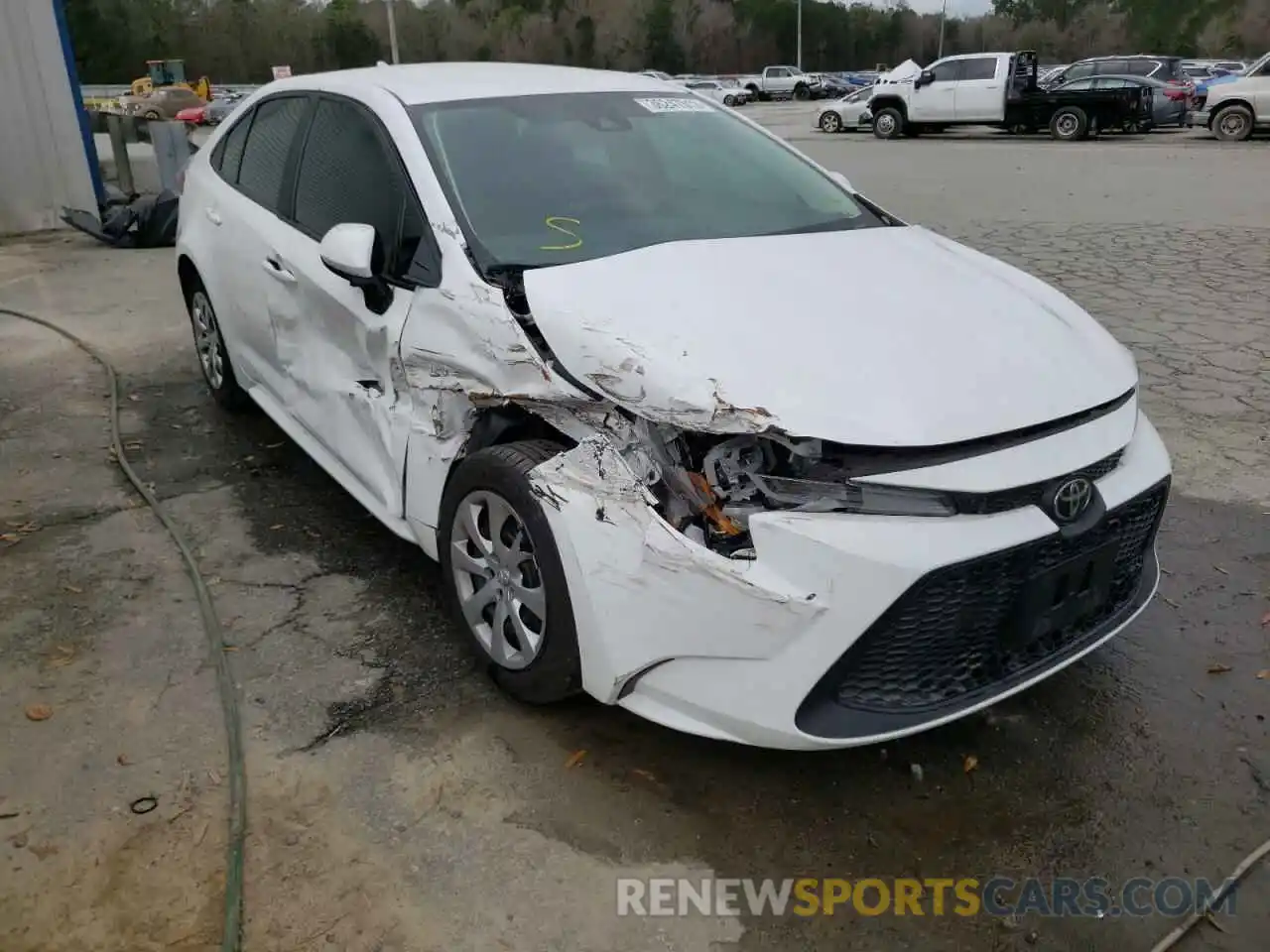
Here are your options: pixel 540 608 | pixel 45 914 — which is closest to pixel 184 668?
pixel 45 914

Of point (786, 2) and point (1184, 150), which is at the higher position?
point (786, 2)

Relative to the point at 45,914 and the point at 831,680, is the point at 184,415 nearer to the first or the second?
the point at 45,914

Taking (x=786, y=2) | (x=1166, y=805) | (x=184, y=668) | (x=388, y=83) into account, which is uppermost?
(x=786, y=2)

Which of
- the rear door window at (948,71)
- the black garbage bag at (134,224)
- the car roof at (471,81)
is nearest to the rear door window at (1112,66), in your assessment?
the rear door window at (948,71)

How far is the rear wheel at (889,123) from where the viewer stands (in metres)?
22.9

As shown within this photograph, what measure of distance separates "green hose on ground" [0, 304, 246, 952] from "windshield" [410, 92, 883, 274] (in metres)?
1.41

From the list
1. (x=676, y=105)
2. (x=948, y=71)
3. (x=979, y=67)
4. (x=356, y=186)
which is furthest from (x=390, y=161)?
(x=948, y=71)

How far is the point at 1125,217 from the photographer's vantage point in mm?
10359

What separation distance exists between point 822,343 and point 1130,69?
24869 millimetres

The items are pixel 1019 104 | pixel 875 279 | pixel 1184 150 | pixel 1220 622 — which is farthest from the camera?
pixel 1019 104

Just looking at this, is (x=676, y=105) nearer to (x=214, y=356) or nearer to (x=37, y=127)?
(x=214, y=356)

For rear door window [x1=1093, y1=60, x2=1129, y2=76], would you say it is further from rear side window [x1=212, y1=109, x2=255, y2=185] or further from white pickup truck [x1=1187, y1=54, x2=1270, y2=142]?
rear side window [x1=212, y1=109, x2=255, y2=185]

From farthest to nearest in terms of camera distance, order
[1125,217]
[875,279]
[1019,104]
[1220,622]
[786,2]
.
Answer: [786,2], [1019,104], [1125,217], [1220,622], [875,279]

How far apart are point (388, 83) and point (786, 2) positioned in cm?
8962
